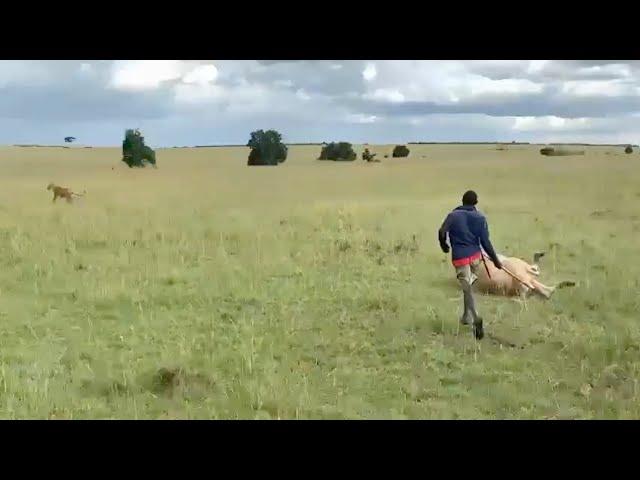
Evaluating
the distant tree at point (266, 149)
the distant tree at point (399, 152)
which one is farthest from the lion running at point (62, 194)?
the distant tree at point (399, 152)

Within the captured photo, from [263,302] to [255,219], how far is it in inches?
309

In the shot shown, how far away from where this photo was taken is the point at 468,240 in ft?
27.8

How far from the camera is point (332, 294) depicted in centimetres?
1026

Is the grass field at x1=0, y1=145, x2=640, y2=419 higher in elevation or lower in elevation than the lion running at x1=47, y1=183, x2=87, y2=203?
lower

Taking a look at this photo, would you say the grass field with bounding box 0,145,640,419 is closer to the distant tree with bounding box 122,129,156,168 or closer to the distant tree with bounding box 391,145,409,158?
the distant tree with bounding box 122,129,156,168

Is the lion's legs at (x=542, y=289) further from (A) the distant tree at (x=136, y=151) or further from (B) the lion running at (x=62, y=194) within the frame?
(A) the distant tree at (x=136, y=151)

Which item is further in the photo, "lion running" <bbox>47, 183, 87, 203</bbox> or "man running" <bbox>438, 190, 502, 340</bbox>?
"lion running" <bbox>47, 183, 87, 203</bbox>

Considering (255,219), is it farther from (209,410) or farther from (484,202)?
(209,410)

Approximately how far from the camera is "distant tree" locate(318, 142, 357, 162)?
129ft

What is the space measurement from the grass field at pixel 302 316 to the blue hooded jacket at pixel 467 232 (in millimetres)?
929

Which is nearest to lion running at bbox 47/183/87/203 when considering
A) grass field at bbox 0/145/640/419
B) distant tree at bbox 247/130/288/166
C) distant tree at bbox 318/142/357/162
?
grass field at bbox 0/145/640/419

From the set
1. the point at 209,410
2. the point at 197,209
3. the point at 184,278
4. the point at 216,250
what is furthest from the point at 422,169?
the point at 209,410

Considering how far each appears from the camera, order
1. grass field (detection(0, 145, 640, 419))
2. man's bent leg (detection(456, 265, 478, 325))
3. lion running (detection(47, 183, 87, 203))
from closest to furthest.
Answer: grass field (detection(0, 145, 640, 419)), man's bent leg (detection(456, 265, 478, 325)), lion running (detection(47, 183, 87, 203))

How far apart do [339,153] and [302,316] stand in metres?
30.7
